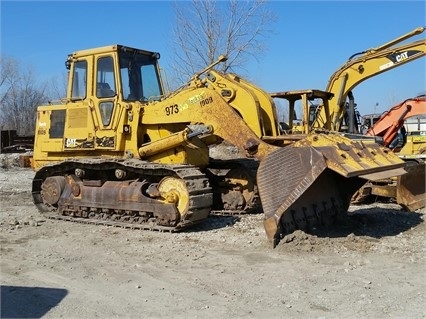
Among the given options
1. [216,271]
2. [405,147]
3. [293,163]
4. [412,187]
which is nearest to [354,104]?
[405,147]

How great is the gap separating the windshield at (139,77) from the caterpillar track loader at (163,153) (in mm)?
21

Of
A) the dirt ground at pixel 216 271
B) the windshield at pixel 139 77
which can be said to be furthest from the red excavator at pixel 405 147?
the windshield at pixel 139 77

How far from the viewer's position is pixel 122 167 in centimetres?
845

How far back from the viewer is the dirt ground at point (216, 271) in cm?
457

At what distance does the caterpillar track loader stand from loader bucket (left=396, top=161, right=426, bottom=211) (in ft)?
4.21

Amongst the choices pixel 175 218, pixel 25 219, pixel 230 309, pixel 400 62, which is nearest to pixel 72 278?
pixel 230 309

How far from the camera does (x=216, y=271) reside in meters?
5.70

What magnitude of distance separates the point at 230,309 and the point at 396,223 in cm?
436

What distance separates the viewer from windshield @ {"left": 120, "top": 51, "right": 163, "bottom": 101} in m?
9.07

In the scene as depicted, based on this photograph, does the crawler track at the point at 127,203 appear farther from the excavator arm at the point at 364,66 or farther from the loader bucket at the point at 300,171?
the excavator arm at the point at 364,66

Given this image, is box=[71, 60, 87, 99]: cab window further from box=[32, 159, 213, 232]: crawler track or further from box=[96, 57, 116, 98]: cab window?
box=[32, 159, 213, 232]: crawler track

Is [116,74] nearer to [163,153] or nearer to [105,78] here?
[105,78]

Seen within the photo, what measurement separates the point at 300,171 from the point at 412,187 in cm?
359

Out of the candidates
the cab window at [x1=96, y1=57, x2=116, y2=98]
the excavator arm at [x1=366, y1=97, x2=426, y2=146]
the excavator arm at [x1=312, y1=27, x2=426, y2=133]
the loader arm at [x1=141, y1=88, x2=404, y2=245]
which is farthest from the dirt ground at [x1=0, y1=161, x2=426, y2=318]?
the excavator arm at [x1=366, y1=97, x2=426, y2=146]
